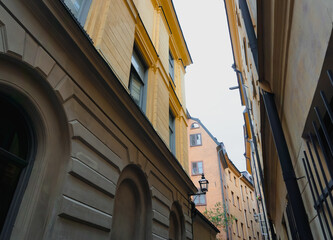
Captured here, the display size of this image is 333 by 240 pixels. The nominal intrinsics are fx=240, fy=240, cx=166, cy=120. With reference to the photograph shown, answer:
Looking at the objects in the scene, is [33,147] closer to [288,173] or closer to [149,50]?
[288,173]

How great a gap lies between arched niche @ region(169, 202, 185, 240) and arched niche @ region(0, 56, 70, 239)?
617 cm

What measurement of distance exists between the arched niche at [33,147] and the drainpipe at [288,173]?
12.2ft

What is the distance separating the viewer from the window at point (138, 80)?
795 centimetres

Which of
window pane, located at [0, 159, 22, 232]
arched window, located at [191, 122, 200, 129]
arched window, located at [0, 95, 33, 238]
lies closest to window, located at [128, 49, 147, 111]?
arched window, located at [0, 95, 33, 238]

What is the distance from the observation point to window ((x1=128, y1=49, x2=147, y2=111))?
795cm

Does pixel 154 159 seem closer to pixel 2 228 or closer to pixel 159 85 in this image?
pixel 159 85

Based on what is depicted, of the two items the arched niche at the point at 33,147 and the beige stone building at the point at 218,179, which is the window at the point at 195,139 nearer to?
the beige stone building at the point at 218,179

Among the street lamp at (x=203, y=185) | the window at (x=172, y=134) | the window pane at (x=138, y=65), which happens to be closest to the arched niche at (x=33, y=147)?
the window pane at (x=138, y=65)

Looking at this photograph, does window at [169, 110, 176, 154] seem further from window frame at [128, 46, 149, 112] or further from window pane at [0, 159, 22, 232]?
window pane at [0, 159, 22, 232]

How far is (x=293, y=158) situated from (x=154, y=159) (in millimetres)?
3902


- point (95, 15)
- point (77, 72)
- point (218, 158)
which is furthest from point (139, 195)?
Result: point (218, 158)

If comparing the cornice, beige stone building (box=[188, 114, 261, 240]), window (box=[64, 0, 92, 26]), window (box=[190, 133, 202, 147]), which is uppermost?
window (box=[190, 133, 202, 147])

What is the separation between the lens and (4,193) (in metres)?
3.00

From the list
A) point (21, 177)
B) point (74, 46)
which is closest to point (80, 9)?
point (74, 46)
